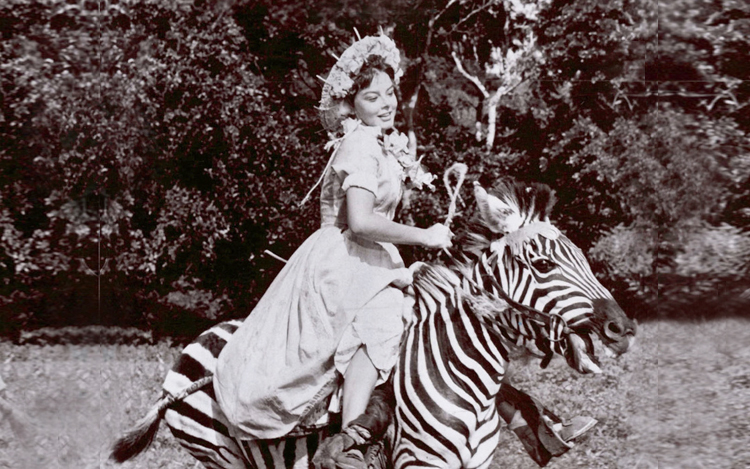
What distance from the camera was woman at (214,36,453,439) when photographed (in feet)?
11.2

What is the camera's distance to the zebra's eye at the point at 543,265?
357 cm

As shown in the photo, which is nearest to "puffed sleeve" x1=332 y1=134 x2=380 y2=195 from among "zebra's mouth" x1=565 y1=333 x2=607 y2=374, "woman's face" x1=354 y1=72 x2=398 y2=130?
"woman's face" x1=354 y1=72 x2=398 y2=130

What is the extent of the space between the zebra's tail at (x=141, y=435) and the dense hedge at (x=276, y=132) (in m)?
0.60

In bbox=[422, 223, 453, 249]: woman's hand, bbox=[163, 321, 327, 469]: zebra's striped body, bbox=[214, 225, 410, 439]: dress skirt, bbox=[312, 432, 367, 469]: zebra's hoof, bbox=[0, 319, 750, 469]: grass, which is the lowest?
bbox=[0, 319, 750, 469]: grass

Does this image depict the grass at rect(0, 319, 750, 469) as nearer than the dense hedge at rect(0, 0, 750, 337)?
No

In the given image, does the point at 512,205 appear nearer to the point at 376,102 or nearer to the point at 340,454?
the point at 376,102

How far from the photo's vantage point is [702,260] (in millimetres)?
5035

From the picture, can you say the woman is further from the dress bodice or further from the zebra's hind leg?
the zebra's hind leg

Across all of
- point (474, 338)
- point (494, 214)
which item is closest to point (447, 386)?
point (474, 338)

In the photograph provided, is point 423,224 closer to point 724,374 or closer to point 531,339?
point 531,339

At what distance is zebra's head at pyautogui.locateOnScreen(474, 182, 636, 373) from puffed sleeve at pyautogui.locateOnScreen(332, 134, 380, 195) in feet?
1.50

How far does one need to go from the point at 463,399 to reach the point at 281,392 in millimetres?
713

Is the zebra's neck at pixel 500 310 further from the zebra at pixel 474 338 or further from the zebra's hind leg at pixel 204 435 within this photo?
the zebra's hind leg at pixel 204 435

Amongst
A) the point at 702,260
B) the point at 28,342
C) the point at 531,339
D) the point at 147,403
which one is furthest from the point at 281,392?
the point at 702,260
